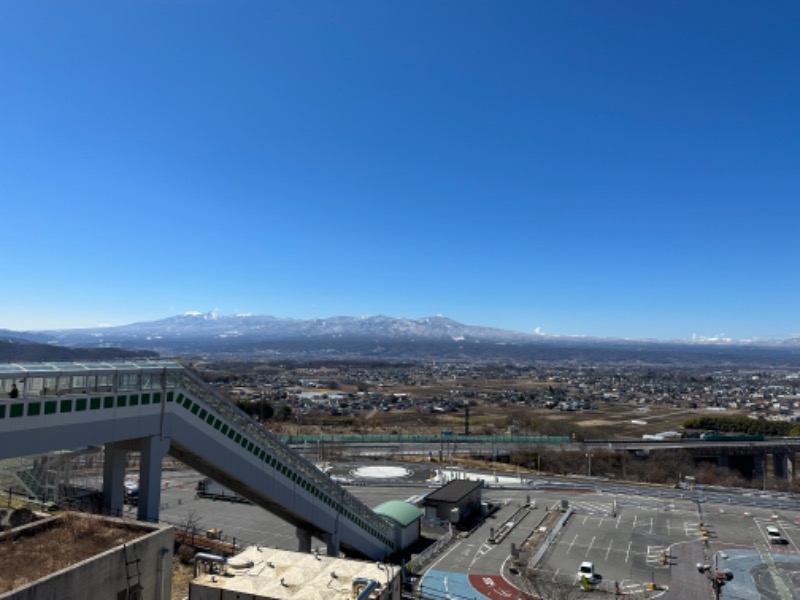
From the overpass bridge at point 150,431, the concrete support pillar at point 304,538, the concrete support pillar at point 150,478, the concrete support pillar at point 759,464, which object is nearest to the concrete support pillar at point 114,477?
the overpass bridge at point 150,431

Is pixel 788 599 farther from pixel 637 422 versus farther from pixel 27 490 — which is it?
pixel 637 422

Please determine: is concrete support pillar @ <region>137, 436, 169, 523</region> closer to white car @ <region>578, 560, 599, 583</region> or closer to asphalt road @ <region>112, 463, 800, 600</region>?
asphalt road @ <region>112, 463, 800, 600</region>

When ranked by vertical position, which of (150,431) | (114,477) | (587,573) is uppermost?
(150,431)

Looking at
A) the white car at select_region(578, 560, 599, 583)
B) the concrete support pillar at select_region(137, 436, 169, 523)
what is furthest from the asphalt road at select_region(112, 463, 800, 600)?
the concrete support pillar at select_region(137, 436, 169, 523)

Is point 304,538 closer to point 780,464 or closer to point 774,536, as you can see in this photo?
point 774,536

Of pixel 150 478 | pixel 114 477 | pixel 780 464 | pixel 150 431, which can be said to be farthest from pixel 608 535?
pixel 780 464

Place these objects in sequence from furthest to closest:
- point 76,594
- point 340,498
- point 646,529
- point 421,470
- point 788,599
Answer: point 421,470
point 646,529
point 788,599
point 340,498
point 76,594

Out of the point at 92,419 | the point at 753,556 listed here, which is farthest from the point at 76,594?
the point at 753,556
